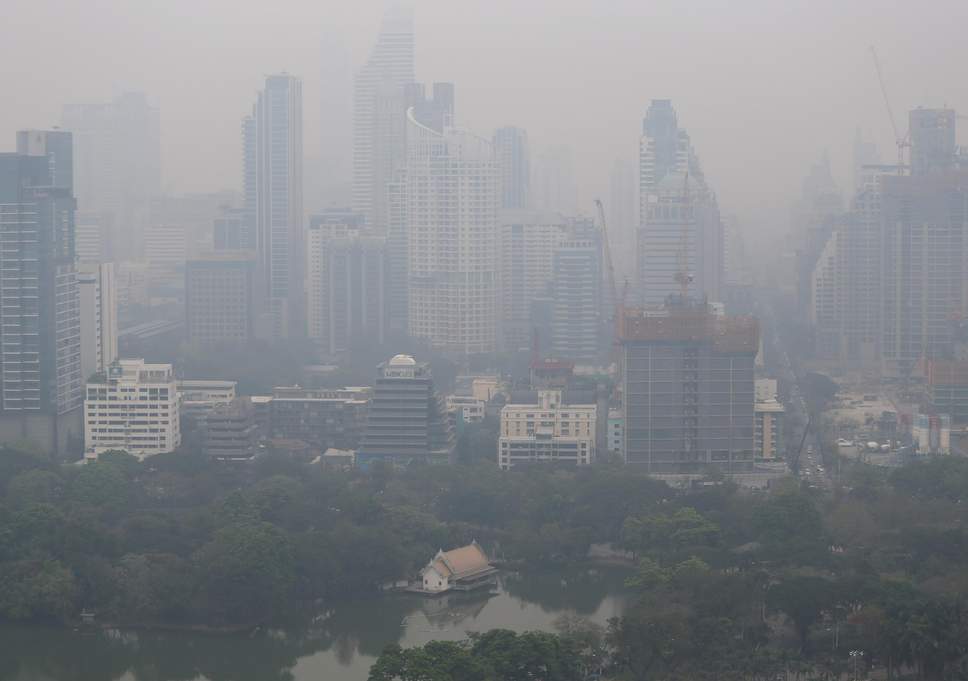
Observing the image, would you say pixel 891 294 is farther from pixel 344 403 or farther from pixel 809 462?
pixel 344 403

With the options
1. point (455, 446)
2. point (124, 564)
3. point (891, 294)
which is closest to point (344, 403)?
point (455, 446)

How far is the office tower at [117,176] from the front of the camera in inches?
925

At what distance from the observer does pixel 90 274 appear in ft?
52.5

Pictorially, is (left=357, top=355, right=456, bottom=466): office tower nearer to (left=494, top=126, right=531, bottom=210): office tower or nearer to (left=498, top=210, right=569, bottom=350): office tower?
(left=498, top=210, right=569, bottom=350): office tower

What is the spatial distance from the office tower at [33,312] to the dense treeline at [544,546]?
1286 millimetres

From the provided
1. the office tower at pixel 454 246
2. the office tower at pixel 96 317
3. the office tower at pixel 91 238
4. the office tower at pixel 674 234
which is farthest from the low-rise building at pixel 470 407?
the office tower at pixel 91 238

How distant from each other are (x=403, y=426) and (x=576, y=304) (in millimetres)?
7362

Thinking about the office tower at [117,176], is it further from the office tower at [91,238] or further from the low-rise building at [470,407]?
the low-rise building at [470,407]

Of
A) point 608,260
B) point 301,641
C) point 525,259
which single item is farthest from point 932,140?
point 301,641

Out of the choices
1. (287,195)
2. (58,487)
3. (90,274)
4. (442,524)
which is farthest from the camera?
(287,195)

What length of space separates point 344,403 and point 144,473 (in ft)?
8.39

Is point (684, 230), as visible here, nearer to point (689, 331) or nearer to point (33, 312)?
point (689, 331)

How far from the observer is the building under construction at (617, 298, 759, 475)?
13.0 meters

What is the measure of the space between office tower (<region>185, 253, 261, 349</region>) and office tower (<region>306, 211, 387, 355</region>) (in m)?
0.95
